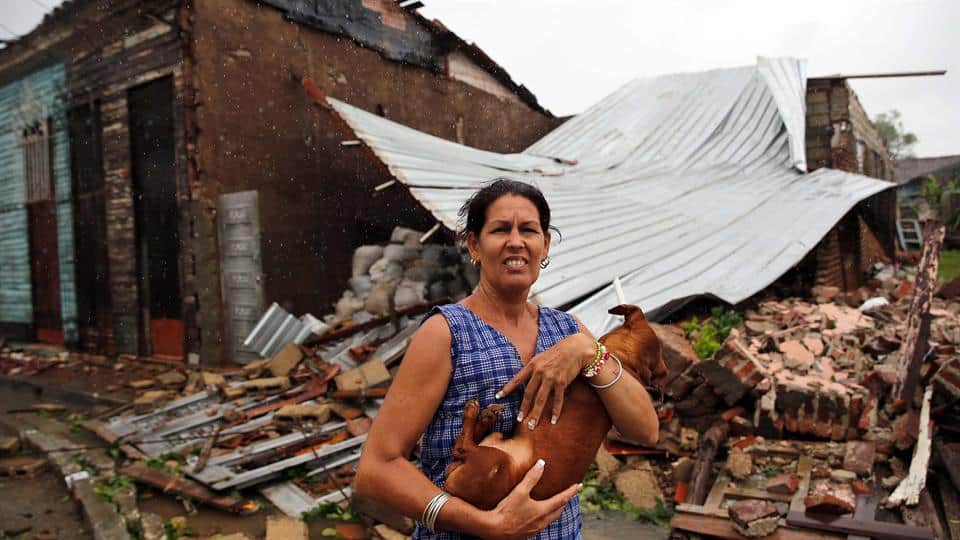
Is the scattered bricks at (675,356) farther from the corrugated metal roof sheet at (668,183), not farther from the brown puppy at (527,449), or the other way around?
the brown puppy at (527,449)

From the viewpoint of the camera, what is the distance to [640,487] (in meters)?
3.94

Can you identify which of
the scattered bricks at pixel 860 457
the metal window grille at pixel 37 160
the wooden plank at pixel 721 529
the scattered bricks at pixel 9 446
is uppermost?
the metal window grille at pixel 37 160

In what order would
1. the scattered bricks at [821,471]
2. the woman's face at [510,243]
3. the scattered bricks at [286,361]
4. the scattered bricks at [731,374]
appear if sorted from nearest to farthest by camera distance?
the woman's face at [510,243] < the scattered bricks at [821,471] < the scattered bricks at [731,374] < the scattered bricks at [286,361]

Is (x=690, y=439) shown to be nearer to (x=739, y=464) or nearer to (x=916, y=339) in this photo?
(x=739, y=464)

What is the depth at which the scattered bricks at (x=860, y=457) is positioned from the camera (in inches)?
133

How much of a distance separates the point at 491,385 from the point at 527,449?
156 mm

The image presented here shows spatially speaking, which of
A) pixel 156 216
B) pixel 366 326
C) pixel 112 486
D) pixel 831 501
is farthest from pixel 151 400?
pixel 831 501

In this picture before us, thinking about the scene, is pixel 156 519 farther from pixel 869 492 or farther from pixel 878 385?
pixel 878 385

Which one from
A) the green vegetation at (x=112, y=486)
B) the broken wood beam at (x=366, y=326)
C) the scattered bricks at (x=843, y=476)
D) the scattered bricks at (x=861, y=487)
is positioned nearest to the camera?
the scattered bricks at (x=861, y=487)

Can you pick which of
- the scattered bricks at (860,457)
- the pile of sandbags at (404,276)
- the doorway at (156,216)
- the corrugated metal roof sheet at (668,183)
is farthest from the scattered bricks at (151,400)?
the scattered bricks at (860,457)

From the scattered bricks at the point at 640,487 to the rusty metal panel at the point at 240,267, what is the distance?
562 cm

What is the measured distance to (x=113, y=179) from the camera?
962 centimetres

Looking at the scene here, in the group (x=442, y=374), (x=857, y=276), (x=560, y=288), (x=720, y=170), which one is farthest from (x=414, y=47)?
(x=442, y=374)

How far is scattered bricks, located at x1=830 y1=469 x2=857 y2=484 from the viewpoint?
11.0 feet
